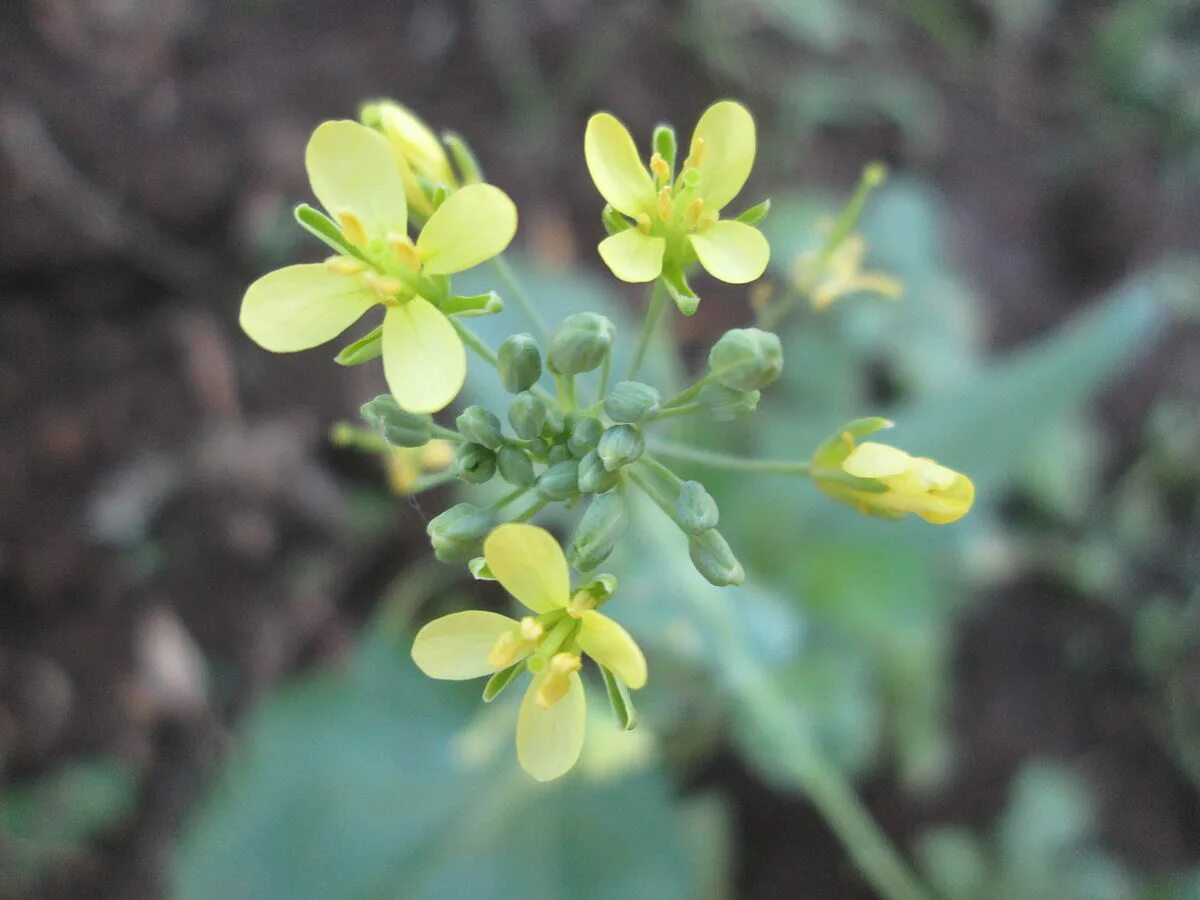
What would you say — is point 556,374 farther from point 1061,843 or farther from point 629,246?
point 1061,843

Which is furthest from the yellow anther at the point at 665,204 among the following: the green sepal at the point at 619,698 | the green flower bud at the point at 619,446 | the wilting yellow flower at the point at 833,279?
the green sepal at the point at 619,698

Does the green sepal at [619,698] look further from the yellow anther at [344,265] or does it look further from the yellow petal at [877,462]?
the yellow anther at [344,265]

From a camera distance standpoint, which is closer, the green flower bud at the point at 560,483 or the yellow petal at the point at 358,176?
the yellow petal at the point at 358,176

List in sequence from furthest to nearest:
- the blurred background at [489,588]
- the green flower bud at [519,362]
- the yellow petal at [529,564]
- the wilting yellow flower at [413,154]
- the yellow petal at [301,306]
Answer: the blurred background at [489,588]
the wilting yellow flower at [413,154]
the green flower bud at [519,362]
the yellow petal at [301,306]
the yellow petal at [529,564]

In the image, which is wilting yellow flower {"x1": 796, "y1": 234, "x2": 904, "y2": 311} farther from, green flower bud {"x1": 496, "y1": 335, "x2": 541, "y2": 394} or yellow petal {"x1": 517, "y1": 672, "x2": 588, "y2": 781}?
yellow petal {"x1": 517, "y1": 672, "x2": 588, "y2": 781}

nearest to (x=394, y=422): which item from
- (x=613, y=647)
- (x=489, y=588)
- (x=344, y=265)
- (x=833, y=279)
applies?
(x=344, y=265)

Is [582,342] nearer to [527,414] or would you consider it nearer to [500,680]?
[527,414]

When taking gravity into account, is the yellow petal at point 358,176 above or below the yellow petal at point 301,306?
above
